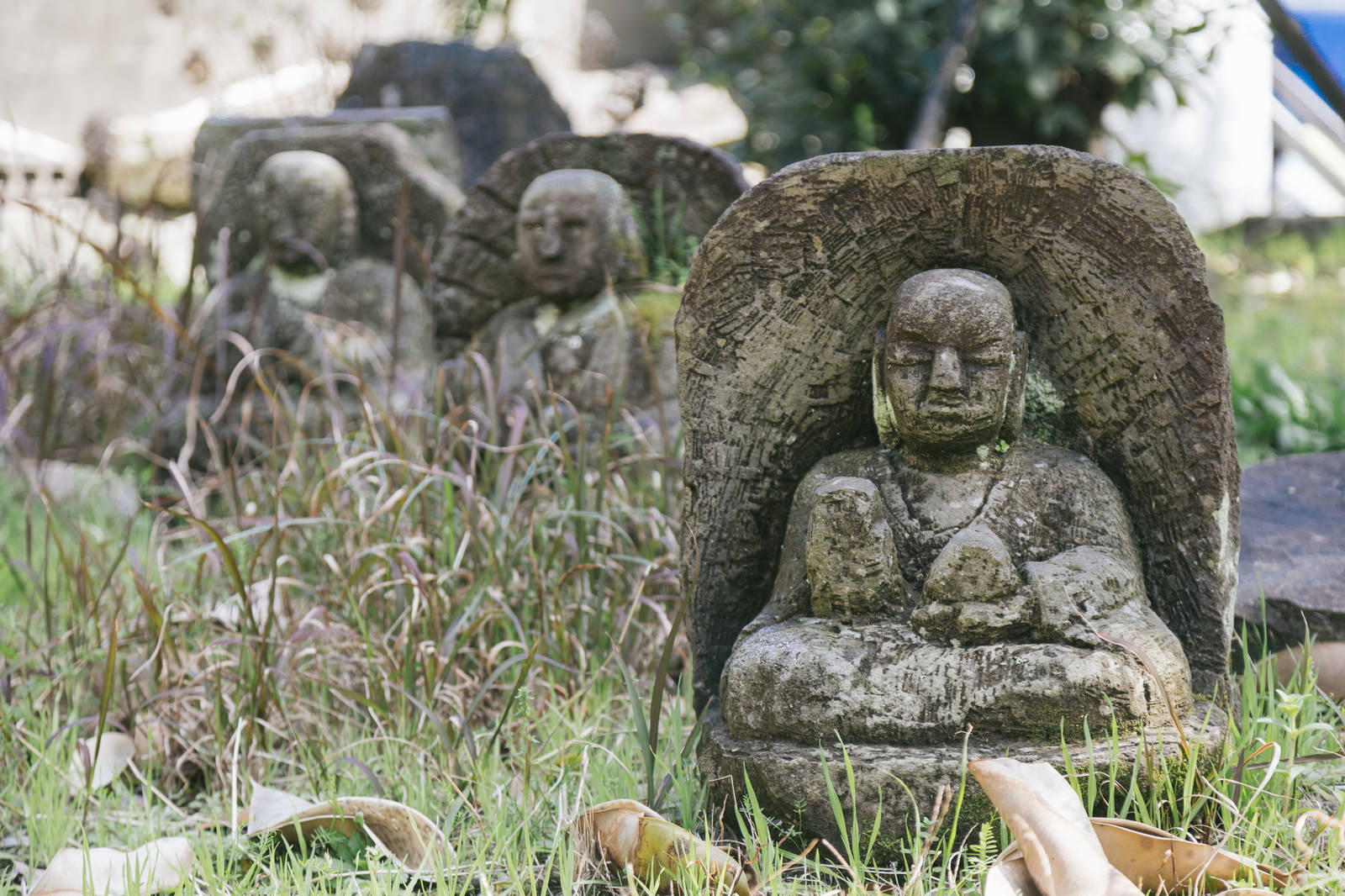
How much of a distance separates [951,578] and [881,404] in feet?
1.36

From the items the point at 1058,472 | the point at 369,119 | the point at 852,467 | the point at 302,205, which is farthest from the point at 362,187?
the point at 1058,472

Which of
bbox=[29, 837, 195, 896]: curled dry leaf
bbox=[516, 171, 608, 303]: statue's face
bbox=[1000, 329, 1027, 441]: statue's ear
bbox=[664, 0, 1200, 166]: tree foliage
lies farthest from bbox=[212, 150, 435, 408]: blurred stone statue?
bbox=[1000, 329, 1027, 441]: statue's ear

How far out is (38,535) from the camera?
402 cm

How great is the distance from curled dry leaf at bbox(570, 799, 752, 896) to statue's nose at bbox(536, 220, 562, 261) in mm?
2282

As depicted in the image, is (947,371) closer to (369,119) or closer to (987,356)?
(987,356)

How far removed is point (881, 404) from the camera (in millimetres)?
2352

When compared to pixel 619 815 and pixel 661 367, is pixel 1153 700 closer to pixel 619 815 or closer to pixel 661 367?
pixel 619 815

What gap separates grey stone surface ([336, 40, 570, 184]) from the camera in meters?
7.82

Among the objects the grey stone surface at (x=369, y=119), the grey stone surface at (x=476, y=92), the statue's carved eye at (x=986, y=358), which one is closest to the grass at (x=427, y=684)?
the statue's carved eye at (x=986, y=358)

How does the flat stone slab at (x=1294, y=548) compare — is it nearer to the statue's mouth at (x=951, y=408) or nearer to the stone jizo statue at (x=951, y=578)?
the stone jizo statue at (x=951, y=578)

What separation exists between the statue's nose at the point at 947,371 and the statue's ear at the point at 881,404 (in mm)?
134

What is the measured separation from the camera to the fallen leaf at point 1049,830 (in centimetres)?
167

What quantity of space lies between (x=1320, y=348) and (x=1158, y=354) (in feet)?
13.6

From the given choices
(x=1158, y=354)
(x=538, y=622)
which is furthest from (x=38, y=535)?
(x=1158, y=354)
